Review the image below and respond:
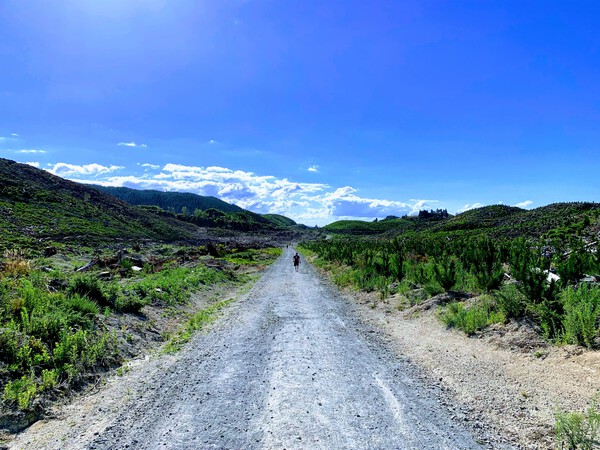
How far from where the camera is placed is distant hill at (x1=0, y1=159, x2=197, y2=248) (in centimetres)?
5064

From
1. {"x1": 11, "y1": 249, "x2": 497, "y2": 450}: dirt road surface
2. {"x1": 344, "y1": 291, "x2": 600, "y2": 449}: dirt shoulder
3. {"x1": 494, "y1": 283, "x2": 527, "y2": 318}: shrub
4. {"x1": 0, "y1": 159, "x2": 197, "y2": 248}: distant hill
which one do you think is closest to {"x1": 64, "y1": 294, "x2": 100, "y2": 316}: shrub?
{"x1": 11, "y1": 249, "x2": 497, "y2": 450}: dirt road surface

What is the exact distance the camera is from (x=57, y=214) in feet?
225

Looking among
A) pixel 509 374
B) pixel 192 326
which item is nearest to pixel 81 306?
pixel 192 326

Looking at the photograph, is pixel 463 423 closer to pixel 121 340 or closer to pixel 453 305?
pixel 453 305

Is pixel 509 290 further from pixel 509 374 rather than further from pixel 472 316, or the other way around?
pixel 509 374

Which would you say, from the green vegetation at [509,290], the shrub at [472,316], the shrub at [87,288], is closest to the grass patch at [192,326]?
the shrub at [87,288]

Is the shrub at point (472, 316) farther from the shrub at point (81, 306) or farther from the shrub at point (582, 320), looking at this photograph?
the shrub at point (81, 306)

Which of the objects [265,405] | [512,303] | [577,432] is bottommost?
[265,405]

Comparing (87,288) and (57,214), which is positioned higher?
(57,214)

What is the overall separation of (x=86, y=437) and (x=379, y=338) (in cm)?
795

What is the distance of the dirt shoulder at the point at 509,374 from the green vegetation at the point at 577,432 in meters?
0.17

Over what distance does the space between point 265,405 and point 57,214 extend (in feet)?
257

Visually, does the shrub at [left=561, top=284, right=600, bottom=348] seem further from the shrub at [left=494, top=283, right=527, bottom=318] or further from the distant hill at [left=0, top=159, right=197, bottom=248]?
the distant hill at [left=0, top=159, right=197, bottom=248]

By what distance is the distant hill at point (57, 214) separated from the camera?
50638 millimetres
